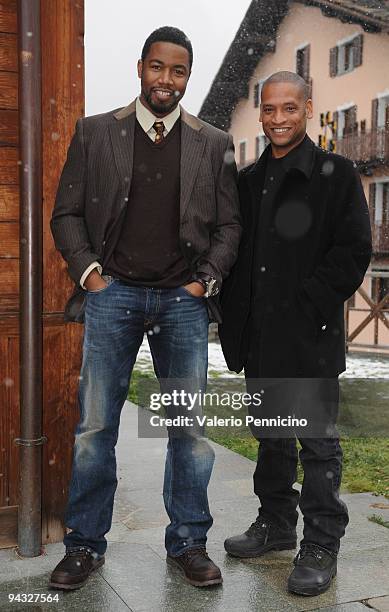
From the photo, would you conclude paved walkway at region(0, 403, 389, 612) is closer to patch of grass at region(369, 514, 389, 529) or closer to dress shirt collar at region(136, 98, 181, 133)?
patch of grass at region(369, 514, 389, 529)

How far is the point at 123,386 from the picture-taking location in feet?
10.6

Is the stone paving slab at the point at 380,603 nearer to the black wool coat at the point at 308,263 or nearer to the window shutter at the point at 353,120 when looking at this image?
the black wool coat at the point at 308,263

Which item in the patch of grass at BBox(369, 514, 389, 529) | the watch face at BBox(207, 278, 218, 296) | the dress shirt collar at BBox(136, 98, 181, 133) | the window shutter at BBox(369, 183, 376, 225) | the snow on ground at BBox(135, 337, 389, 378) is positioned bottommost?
the snow on ground at BBox(135, 337, 389, 378)

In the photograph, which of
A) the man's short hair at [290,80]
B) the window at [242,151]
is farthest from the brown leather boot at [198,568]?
the window at [242,151]

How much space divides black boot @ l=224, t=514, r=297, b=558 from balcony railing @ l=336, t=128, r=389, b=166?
64.7ft

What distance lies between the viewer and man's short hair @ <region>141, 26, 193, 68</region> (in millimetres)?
3074

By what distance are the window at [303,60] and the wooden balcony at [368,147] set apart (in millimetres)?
3746

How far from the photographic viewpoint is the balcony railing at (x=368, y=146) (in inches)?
Result: 869

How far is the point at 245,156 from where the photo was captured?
27609 millimetres

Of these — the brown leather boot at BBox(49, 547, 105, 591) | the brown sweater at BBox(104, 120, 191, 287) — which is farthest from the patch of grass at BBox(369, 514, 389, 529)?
the brown sweater at BBox(104, 120, 191, 287)

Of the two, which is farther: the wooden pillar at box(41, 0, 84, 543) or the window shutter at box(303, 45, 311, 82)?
the window shutter at box(303, 45, 311, 82)

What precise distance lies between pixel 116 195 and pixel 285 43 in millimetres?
25780

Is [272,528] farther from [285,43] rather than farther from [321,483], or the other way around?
[285,43]

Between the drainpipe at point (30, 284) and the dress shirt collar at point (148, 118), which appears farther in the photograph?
the drainpipe at point (30, 284)
